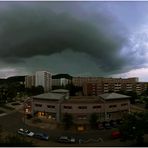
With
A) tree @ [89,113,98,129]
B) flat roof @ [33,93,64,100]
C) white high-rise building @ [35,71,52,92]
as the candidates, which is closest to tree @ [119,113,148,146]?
tree @ [89,113,98,129]

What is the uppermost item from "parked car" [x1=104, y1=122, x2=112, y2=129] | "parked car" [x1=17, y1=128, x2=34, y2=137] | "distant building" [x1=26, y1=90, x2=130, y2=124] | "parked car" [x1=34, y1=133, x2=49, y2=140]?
"distant building" [x1=26, y1=90, x2=130, y2=124]

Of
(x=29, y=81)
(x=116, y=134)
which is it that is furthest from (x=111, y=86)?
(x=29, y=81)

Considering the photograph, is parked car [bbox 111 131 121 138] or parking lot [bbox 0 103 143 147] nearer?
parking lot [bbox 0 103 143 147]

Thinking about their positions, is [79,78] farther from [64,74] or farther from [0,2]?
[0,2]

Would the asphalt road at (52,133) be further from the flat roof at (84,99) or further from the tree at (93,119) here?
the flat roof at (84,99)

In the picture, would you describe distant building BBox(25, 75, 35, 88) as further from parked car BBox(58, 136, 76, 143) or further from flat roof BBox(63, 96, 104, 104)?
parked car BBox(58, 136, 76, 143)

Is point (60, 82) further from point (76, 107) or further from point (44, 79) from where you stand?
point (76, 107)

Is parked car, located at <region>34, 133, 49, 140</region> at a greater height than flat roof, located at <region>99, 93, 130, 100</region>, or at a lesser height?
lesser
